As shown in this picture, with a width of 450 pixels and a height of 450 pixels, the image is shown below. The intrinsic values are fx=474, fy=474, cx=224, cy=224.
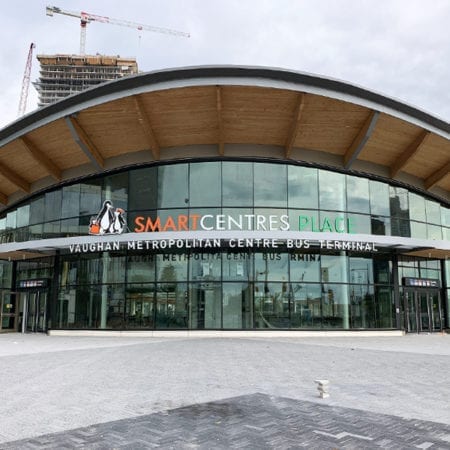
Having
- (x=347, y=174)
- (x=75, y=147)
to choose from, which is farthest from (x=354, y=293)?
(x=75, y=147)

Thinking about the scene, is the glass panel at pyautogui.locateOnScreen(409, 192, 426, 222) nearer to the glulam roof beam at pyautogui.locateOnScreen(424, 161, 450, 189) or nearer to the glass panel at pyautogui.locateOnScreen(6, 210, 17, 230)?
the glulam roof beam at pyautogui.locateOnScreen(424, 161, 450, 189)

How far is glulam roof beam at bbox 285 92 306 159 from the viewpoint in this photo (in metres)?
18.7

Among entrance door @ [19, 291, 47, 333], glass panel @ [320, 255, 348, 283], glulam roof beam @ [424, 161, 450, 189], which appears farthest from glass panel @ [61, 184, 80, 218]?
glulam roof beam @ [424, 161, 450, 189]

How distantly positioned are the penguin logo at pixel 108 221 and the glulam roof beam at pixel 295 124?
811 centimetres

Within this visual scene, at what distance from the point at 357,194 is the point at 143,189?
33.2 feet

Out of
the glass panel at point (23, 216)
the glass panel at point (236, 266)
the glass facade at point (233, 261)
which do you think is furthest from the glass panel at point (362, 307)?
the glass panel at point (23, 216)

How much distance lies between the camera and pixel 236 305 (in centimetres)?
2077

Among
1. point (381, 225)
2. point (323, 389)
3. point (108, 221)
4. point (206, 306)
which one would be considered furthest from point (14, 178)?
point (323, 389)

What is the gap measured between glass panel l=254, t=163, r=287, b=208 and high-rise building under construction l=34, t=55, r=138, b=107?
146281mm

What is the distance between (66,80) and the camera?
162000 mm

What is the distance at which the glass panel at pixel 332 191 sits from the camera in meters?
21.9

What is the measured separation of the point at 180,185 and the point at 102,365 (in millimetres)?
11434

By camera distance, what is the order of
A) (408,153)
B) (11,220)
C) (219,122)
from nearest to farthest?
(219,122), (408,153), (11,220)

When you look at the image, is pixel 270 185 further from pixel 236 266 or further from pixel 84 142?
pixel 84 142
